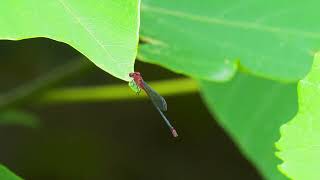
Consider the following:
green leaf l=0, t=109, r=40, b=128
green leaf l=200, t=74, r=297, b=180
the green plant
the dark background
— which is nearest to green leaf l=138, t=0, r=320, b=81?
the green plant

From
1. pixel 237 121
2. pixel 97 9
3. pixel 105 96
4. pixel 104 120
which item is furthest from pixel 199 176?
pixel 97 9

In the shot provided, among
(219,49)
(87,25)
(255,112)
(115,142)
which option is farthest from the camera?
(115,142)

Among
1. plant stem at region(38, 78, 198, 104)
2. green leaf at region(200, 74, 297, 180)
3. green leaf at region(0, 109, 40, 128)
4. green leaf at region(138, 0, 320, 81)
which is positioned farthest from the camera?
green leaf at region(0, 109, 40, 128)

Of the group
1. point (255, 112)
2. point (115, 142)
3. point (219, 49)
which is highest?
point (219, 49)

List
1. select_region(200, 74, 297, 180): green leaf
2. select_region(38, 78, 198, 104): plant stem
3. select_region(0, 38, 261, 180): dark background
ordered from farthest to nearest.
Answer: select_region(0, 38, 261, 180): dark background → select_region(38, 78, 198, 104): plant stem → select_region(200, 74, 297, 180): green leaf

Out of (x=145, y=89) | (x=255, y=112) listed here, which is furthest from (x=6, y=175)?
(x=255, y=112)

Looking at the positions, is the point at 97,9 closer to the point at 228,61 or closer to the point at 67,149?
the point at 228,61

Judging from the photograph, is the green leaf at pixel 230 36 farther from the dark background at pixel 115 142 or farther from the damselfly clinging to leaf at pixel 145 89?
the dark background at pixel 115 142

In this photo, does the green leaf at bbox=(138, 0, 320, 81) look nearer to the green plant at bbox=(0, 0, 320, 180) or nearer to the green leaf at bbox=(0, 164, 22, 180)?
the green plant at bbox=(0, 0, 320, 180)

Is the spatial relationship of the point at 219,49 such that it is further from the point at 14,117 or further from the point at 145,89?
the point at 14,117
